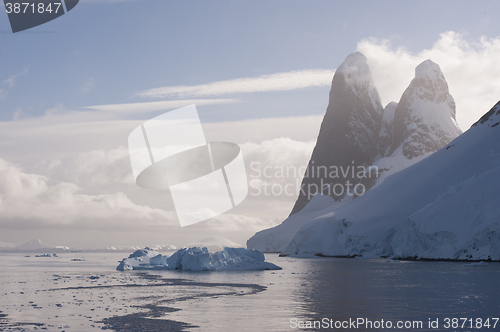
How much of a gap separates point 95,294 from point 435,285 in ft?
73.3

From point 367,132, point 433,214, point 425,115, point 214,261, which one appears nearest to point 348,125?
point 367,132

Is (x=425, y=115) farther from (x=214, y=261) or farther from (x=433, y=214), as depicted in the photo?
(x=214, y=261)

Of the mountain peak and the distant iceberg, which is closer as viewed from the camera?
the distant iceberg

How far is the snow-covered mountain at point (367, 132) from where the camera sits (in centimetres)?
15500

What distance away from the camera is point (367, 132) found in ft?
620

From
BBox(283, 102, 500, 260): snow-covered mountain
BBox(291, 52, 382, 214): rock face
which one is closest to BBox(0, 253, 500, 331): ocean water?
BBox(283, 102, 500, 260): snow-covered mountain

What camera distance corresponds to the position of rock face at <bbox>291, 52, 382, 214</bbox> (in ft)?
615

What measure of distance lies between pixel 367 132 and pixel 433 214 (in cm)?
12596

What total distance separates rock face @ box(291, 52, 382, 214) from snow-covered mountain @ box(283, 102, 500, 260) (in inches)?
3103

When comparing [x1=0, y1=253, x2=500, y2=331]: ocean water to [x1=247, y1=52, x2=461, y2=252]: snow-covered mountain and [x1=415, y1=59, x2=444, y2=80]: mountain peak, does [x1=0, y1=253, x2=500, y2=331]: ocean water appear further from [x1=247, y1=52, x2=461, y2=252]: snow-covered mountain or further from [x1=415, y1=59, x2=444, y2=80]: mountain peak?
[x1=415, y1=59, x2=444, y2=80]: mountain peak

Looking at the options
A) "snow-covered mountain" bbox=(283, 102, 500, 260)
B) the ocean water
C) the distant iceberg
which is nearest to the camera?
the ocean water

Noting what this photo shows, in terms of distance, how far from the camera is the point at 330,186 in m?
176

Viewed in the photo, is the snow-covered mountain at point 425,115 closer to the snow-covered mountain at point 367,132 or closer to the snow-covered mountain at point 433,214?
the snow-covered mountain at point 367,132

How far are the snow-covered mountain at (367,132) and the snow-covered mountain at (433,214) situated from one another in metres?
39.6
